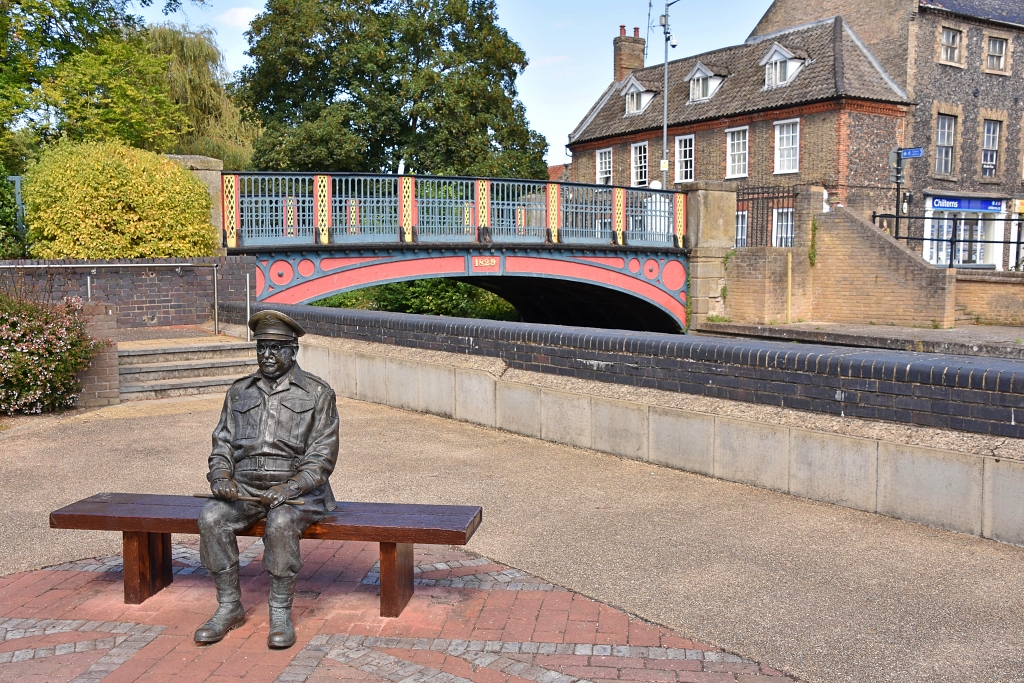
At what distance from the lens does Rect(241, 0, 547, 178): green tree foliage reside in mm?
36156

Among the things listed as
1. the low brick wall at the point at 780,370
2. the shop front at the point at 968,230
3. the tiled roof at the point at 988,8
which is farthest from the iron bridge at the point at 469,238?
the tiled roof at the point at 988,8

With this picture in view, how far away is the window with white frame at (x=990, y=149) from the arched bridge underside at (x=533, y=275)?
17193 millimetres

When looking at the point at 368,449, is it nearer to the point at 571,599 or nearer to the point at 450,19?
the point at 571,599

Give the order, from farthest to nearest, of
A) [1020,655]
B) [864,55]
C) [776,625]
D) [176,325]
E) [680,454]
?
1. [864,55]
2. [176,325]
3. [680,454]
4. [776,625]
5. [1020,655]

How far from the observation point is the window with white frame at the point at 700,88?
37.9 m

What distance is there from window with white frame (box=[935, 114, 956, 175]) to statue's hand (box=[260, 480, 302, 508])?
34764 millimetres

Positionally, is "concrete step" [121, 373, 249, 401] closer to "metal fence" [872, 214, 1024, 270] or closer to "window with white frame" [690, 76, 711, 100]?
"metal fence" [872, 214, 1024, 270]

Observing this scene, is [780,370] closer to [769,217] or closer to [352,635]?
[352,635]

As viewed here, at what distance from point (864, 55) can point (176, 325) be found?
27.2m

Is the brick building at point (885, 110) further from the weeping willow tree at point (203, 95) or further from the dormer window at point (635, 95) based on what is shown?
the weeping willow tree at point (203, 95)

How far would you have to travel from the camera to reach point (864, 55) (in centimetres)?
3372

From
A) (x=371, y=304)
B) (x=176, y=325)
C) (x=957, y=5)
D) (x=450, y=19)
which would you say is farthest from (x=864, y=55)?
(x=176, y=325)

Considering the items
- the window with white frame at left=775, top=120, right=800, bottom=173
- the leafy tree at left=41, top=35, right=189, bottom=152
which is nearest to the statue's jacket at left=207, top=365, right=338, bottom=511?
the leafy tree at left=41, top=35, right=189, bottom=152

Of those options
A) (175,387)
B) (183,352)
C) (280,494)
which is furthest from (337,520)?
(183,352)
